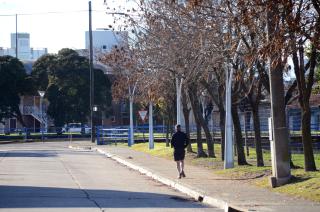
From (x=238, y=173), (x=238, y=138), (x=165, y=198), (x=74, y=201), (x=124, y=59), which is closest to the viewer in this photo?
(x=74, y=201)

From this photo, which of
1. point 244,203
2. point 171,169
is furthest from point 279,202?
point 171,169

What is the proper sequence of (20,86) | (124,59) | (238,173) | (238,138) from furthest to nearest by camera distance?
(20,86) < (124,59) < (238,138) < (238,173)

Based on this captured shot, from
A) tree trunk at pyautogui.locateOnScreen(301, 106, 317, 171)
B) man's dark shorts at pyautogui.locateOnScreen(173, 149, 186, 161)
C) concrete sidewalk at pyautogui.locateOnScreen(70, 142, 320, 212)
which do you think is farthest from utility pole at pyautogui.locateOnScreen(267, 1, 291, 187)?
man's dark shorts at pyautogui.locateOnScreen(173, 149, 186, 161)

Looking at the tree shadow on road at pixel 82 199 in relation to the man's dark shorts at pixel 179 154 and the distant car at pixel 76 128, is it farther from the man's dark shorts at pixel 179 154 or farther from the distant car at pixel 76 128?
the distant car at pixel 76 128

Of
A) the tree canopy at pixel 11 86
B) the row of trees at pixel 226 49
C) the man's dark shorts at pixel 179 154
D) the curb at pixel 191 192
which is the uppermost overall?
the tree canopy at pixel 11 86

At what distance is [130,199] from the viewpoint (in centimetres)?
1686

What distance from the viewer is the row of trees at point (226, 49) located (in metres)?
13.2

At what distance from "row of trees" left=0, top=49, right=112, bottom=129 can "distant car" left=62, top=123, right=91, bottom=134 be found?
0.97m

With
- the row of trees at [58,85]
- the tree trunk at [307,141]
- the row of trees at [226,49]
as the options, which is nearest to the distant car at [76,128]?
the row of trees at [58,85]

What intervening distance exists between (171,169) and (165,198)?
8.93 m

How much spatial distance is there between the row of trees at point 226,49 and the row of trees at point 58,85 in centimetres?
A: 4008

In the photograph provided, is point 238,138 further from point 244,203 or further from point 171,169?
point 244,203

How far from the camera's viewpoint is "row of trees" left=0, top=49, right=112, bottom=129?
7356cm

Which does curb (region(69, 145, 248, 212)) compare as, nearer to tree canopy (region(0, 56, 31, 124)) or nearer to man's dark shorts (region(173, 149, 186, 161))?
man's dark shorts (region(173, 149, 186, 161))
